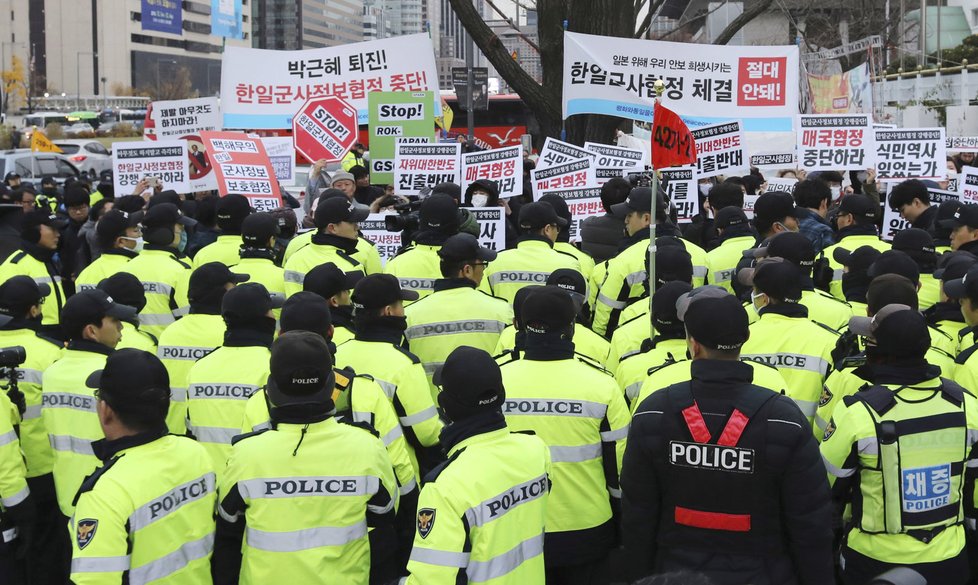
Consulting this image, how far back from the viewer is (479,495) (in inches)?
158

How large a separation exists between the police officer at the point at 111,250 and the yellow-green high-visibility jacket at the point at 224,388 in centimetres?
325

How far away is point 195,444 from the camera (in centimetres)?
443

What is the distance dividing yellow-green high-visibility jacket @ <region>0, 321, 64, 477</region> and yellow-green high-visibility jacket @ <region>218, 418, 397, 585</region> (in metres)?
2.48

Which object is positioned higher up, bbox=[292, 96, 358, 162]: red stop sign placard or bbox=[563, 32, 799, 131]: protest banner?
bbox=[563, 32, 799, 131]: protest banner

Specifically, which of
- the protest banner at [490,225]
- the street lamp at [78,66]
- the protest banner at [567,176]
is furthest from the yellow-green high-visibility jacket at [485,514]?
the street lamp at [78,66]

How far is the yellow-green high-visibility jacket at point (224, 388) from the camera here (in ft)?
18.3

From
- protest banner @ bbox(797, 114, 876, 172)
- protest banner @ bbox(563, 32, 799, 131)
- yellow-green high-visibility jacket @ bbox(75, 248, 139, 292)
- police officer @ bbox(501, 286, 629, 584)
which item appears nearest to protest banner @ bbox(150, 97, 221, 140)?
protest banner @ bbox(563, 32, 799, 131)

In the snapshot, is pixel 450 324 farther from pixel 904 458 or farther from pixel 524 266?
pixel 904 458

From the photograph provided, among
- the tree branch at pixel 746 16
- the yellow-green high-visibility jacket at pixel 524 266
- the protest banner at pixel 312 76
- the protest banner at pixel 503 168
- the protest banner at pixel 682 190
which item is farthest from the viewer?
the tree branch at pixel 746 16

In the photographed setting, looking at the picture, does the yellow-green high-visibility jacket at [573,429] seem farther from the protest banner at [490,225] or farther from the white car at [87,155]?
the white car at [87,155]

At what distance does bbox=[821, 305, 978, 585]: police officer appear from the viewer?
4.73 meters

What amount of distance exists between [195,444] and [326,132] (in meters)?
9.51

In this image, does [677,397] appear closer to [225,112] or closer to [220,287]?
[220,287]

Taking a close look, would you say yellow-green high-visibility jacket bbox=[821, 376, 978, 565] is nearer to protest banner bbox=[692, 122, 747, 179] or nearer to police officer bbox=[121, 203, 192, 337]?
police officer bbox=[121, 203, 192, 337]
